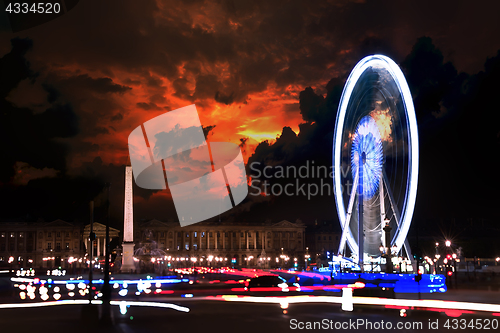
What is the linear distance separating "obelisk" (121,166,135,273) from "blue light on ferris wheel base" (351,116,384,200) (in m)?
25.0

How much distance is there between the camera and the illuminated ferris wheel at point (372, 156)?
36500mm

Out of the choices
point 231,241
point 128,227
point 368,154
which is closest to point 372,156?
point 368,154

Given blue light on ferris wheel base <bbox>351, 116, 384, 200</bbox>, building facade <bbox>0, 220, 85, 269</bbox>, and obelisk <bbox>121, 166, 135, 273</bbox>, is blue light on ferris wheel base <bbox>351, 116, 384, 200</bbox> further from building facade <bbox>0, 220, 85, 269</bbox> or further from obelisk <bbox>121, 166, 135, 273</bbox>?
building facade <bbox>0, 220, 85, 269</bbox>

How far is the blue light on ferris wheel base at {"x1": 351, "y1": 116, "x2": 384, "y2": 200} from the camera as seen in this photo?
1689 inches

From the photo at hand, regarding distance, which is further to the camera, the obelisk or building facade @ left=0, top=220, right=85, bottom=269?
building facade @ left=0, top=220, right=85, bottom=269

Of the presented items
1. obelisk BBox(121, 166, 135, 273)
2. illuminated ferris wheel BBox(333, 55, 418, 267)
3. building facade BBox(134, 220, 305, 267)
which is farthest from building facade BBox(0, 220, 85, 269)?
illuminated ferris wheel BBox(333, 55, 418, 267)

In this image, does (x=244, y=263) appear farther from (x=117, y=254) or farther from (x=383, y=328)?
(x=383, y=328)

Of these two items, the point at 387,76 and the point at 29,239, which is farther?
the point at 29,239

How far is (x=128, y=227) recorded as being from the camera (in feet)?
205

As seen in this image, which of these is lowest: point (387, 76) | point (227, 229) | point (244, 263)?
point (244, 263)

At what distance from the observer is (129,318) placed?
2023cm

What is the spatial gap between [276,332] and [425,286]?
21.6 meters

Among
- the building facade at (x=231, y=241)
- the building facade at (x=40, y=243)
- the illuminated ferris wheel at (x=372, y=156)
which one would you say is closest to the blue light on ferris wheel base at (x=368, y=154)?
the illuminated ferris wheel at (x=372, y=156)

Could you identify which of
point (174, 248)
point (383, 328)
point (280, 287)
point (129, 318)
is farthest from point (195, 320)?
point (174, 248)
